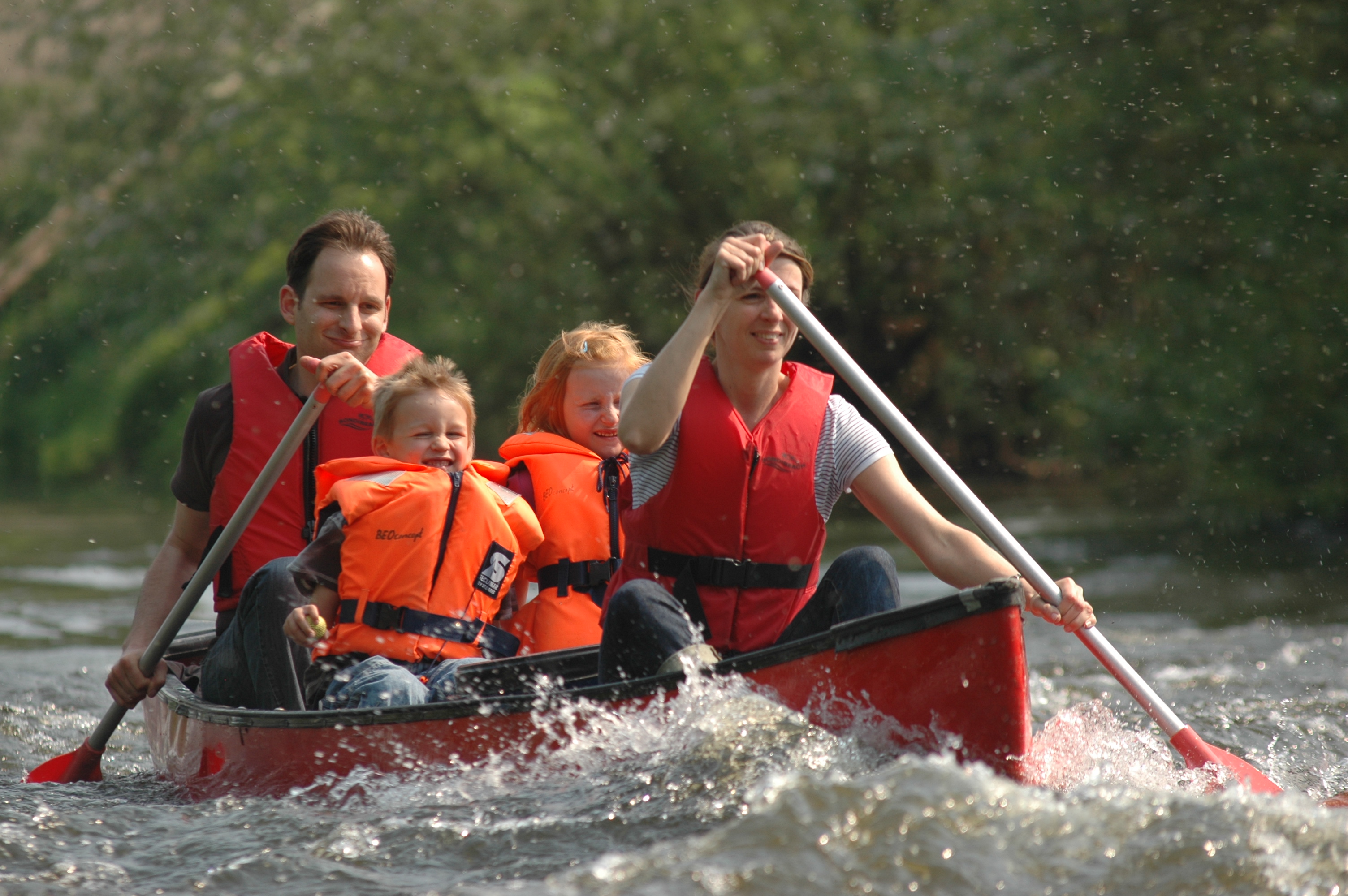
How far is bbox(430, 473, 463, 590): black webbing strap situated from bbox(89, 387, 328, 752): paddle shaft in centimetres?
36

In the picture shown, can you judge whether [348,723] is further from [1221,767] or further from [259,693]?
[1221,767]

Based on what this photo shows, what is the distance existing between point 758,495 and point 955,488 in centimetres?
42

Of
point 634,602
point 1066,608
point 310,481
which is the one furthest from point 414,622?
point 1066,608

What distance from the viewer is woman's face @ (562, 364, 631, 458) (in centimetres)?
362

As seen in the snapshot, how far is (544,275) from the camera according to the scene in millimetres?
14367

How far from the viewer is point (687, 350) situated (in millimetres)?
2740

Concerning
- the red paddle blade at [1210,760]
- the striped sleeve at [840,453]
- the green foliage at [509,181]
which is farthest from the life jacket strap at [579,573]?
the green foliage at [509,181]

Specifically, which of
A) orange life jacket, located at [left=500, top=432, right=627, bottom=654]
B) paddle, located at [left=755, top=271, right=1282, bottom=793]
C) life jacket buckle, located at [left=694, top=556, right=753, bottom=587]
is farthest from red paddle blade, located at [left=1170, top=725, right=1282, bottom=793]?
orange life jacket, located at [left=500, top=432, right=627, bottom=654]

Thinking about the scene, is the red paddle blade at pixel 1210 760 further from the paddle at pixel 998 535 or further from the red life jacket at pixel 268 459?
the red life jacket at pixel 268 459

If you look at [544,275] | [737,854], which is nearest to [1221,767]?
[737,854]

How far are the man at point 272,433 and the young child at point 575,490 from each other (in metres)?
0.49

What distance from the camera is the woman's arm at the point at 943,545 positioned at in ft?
9.17

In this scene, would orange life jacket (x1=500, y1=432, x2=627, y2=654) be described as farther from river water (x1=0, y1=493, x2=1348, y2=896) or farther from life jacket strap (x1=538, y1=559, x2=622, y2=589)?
river water (x1=0, y1=493, x2=1348, y2=896)

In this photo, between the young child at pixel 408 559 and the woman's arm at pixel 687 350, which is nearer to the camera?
the woman's arm at pixel 687 350
